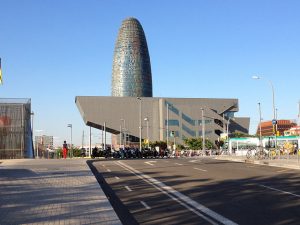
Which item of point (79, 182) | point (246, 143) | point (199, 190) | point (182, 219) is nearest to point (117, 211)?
point (182, 219)

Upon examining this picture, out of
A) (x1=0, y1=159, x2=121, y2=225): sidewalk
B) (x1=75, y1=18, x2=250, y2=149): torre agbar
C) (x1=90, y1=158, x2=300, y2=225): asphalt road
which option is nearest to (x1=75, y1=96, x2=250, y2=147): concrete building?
(x1=75, y1=18, x2=250, y2=149): torre agbar

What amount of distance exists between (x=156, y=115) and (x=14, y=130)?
82.2 metres

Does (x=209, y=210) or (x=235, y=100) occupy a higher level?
(x=235, y=100)

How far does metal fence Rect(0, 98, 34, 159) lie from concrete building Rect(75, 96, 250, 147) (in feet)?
235

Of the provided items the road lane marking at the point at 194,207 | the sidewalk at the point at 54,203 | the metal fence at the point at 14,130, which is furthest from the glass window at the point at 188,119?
the road lane marking at the point at 194,207

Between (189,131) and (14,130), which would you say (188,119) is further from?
(14,130)

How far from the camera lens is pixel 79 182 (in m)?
20.4

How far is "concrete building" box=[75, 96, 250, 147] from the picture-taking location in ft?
442

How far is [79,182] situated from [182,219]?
393 inches

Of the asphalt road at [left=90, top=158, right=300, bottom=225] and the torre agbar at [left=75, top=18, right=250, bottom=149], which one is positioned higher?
the torre agbar at [left=75, top=18, right=250, bottom=149]

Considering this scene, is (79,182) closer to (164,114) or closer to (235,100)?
(164,114)

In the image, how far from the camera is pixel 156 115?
140000 millimetres

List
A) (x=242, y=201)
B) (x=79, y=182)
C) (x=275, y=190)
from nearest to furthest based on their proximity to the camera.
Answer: (x=242, y=201) → (x=275, y=190) → (x=79, y=182)

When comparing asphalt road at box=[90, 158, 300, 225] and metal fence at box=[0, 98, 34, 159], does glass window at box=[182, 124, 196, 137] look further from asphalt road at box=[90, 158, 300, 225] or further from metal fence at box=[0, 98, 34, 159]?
asphalt road at box=[90, 158, 300, 225]
